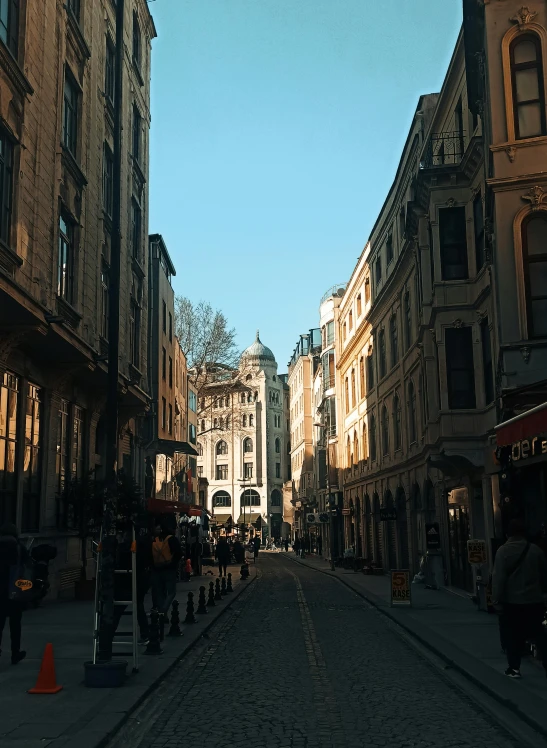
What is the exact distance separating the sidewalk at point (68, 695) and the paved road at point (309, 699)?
0.24 meters

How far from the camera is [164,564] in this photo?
1402 centimetres

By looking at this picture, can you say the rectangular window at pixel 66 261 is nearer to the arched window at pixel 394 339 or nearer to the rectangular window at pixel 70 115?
the rectangular window at pixel 70 115

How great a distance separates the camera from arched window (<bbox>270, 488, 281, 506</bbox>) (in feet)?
367

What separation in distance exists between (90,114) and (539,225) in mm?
14295

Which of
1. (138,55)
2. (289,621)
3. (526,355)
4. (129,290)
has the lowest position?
(289,621)

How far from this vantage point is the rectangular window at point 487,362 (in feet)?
72.9

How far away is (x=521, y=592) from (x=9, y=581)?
6537 millimetres

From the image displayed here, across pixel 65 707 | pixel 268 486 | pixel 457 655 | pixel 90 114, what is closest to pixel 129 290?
pixel 90 114

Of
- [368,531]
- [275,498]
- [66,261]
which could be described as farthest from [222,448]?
[66,261]

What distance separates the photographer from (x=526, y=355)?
1719cm

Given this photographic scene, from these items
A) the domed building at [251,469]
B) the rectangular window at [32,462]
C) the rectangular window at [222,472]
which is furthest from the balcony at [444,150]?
the rectangular window at [222,472]

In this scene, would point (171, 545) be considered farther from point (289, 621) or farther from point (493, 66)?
point (493, 66)

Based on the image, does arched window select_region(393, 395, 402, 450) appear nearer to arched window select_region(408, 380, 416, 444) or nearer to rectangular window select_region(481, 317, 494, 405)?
arched window select_region(408, 380, 416, 444)

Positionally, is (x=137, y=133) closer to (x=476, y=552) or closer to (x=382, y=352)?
(x=382, y=352)
